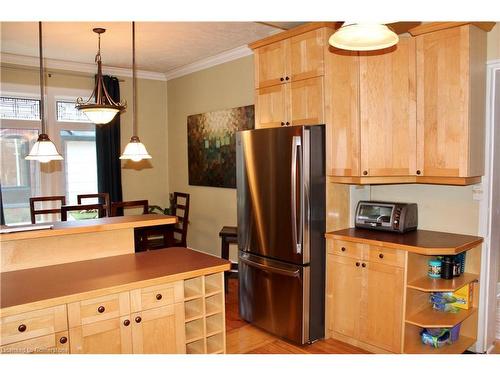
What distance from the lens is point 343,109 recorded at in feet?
10.1

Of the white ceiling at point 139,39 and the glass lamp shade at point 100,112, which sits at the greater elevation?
the white ceiling at point 139,39

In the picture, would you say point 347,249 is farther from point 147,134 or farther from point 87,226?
point 147,134

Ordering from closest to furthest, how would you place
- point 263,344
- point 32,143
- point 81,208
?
1. point 263,344
2. point 81,208
3. point 32,143

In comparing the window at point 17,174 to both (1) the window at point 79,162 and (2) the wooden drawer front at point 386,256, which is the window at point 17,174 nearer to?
(1) the window at point 79,162

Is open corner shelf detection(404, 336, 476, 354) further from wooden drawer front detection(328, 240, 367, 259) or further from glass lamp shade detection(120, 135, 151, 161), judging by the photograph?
glass lamp shade detection(120, 135, 151, 161)

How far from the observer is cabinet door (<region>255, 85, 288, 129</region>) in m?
3.42

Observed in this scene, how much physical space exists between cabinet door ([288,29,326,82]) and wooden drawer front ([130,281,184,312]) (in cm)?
189

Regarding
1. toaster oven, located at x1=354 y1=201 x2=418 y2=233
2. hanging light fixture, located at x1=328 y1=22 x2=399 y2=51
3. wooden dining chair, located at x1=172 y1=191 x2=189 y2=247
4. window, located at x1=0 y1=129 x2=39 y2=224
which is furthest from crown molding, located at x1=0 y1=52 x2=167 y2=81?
hanging light fixture, located at x1=328 y1=22 x2=399 y2=51

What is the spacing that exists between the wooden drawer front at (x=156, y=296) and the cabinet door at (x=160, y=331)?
3 cm

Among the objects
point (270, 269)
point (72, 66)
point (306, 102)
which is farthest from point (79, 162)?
point (306, 102)

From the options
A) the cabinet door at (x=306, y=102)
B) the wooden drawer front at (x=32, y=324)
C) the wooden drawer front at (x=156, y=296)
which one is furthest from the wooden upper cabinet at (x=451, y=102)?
the wooden drawer front at (x=32, y=324)

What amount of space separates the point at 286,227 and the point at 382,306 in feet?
2.90

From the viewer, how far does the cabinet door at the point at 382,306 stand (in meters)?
2.79
